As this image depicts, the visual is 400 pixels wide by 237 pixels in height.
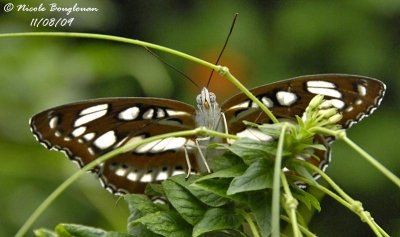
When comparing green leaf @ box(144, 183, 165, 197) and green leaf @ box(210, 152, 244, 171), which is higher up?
green leaf @ box(210, 152, 244, 171)

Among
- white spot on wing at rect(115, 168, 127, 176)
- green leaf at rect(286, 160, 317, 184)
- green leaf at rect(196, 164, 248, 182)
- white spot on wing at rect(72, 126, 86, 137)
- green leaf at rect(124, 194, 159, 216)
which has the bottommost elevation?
white spot on wing at rect(115, 168, 127, 176)

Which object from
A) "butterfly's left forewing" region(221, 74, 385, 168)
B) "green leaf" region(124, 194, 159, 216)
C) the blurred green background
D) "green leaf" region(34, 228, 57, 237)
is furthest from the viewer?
the blurred green background

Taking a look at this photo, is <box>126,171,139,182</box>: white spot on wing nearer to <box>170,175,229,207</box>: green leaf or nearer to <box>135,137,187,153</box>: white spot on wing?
<box>135,137,187,153</box>: white spot on wing

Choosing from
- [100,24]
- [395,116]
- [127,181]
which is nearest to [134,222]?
[127,181]

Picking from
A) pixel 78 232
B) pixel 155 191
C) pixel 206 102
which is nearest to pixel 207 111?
pixel 206 102

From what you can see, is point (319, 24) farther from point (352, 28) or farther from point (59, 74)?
point (59, 74)

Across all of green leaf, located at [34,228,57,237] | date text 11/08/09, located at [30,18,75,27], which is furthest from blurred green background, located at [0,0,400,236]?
green leaf, located at [34,228,57,237]

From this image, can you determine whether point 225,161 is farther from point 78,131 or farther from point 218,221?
point 78,131
